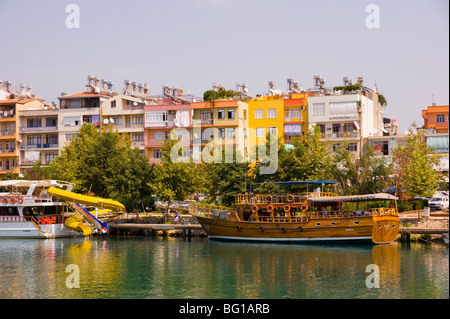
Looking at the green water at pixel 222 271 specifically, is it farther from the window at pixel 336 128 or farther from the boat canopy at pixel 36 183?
the window at pixel 336 128

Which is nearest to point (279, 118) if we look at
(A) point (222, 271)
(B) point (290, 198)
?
(B) point (290, 198)

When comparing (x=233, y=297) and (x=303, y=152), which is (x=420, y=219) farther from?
(x=233, y=297)

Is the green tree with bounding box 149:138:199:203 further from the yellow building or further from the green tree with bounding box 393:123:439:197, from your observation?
the green tree with bounding box 393:123:439:197

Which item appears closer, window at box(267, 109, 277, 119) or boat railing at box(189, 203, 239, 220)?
boat railing at box(189, 203, 239, 220)

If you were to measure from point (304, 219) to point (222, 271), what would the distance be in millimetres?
15655

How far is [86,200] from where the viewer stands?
5884 cm

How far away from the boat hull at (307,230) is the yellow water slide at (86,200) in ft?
29.8

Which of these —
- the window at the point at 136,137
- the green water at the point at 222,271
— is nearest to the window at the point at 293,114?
the window at the point at 136,137

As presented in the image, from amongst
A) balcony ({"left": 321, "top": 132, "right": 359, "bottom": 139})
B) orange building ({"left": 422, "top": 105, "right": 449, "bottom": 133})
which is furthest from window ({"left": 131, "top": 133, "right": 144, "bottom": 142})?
orange building ({"left": 422, "top": 105, "right": 449, "bottom": 133})

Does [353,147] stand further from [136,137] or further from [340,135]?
[136,137]

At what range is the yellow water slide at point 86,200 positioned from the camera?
58.2 meters

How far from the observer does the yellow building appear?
76938 millimetres

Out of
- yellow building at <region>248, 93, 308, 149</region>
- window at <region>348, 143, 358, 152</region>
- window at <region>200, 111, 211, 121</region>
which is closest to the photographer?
window at <region>348, 143, 358, 152</region>

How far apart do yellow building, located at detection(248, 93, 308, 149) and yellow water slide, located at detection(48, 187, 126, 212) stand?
21.6 meters
